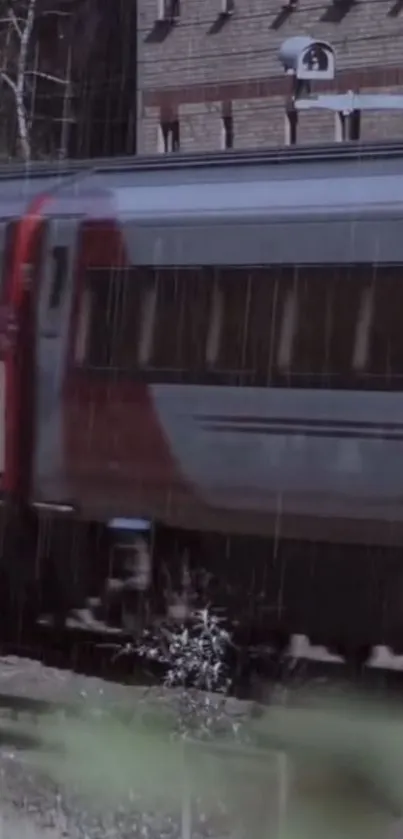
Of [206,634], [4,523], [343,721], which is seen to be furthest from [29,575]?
[343,721]

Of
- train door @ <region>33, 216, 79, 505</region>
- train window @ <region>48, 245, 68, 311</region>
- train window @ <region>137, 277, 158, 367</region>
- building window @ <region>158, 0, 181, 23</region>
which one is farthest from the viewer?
building window @ <region>158, 0, 181, 23</region>

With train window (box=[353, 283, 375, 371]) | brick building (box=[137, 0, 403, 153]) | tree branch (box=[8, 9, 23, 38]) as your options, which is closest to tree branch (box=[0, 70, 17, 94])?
A: tree branch (box=[8, 9, 23, 38])

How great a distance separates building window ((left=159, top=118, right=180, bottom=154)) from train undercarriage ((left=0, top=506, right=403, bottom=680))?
17.5 metres

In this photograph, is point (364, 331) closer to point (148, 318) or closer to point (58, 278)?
point (148, 318)

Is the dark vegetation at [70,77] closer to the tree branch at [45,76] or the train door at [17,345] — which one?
the tree branch at [45,76]

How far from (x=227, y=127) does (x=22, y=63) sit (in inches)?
134

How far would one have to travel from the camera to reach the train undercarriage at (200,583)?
10.1 m

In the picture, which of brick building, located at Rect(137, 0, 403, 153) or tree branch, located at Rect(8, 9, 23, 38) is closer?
brick building, located at Rect(137, 0, 403, 153)

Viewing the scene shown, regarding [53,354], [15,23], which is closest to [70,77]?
[15,23]

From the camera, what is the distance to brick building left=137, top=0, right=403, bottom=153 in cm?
2505

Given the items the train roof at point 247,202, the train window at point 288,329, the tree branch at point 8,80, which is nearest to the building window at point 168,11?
the tree branch at point 8,80

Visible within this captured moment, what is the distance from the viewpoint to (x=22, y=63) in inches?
1138

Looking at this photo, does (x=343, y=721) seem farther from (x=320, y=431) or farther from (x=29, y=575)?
(x=29, y=575)

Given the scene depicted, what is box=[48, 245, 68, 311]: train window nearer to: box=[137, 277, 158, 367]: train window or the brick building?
box=[137, 277, 158, 367]: train window
